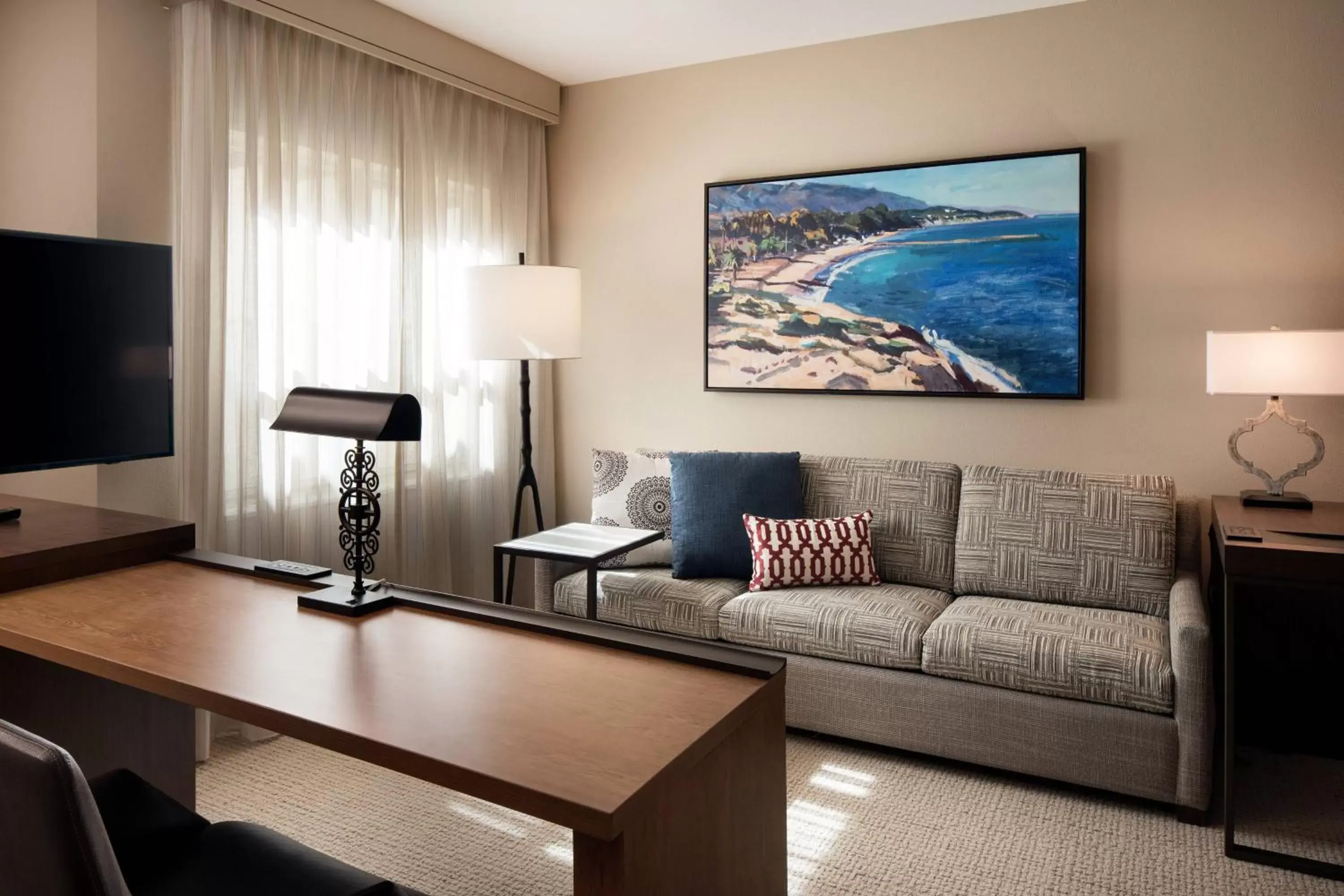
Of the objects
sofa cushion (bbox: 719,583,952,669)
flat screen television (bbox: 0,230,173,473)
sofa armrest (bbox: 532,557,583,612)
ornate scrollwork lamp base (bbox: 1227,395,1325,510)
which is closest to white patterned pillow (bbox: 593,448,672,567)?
sofa armrest (bbox: 532,557,583,612)

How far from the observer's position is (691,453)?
3711mm

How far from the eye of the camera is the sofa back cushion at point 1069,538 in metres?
3.10

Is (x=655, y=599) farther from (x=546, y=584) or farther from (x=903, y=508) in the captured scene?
(x=903, y=508)

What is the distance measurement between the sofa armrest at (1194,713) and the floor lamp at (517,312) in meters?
2.26

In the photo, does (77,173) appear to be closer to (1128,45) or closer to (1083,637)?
(1083,637)

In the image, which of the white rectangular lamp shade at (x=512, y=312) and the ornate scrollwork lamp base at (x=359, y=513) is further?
the white rectangular lamp shade at (x=512, y=312)

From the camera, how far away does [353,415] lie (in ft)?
6.00

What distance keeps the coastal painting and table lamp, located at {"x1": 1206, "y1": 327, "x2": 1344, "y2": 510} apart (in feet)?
2.02

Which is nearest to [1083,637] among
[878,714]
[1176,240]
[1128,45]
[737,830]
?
[878,714]

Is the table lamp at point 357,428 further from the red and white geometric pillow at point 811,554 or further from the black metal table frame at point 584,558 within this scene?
the red and white geometric pillow at point 811,554

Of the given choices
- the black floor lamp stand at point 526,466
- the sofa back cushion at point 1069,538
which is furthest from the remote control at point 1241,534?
the black floor lamp stand at point 526,466

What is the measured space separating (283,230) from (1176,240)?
10.1ft

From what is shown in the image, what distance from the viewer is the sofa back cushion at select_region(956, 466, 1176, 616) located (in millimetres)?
3104

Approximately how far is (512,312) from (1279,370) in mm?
2508
